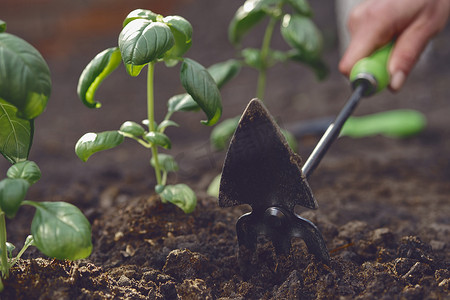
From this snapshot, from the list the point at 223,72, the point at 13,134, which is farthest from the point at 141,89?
the point at 13,134

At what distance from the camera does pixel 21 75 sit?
96 cm

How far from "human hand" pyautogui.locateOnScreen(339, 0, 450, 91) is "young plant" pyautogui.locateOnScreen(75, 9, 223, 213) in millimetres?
944

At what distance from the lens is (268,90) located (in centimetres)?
439

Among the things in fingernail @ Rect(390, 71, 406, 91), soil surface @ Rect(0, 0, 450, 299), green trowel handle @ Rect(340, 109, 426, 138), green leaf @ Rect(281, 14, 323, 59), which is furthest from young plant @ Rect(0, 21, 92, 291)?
green trowel handle @ Rect(340, 109, 426, 138)

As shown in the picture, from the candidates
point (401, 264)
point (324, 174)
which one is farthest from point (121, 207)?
point (324, 174)

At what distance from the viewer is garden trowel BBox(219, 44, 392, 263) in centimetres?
121

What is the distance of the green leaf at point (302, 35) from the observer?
2092 mm

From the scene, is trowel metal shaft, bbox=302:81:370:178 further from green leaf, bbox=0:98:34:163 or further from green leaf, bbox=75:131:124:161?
green leaf, bbox=0:98:34:163

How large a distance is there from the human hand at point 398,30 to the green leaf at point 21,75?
140 centimetres

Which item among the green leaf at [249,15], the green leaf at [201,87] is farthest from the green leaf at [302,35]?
the green leaf at [201,87]

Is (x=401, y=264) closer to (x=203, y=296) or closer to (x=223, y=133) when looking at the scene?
(x=203, y=296)

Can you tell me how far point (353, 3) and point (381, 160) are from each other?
1807mm

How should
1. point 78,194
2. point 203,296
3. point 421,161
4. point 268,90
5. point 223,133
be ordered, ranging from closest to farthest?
point 203,296
point 78,194
point 223,133
point 421,161
point 268,90

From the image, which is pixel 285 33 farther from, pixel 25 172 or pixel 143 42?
pixel 25 172
